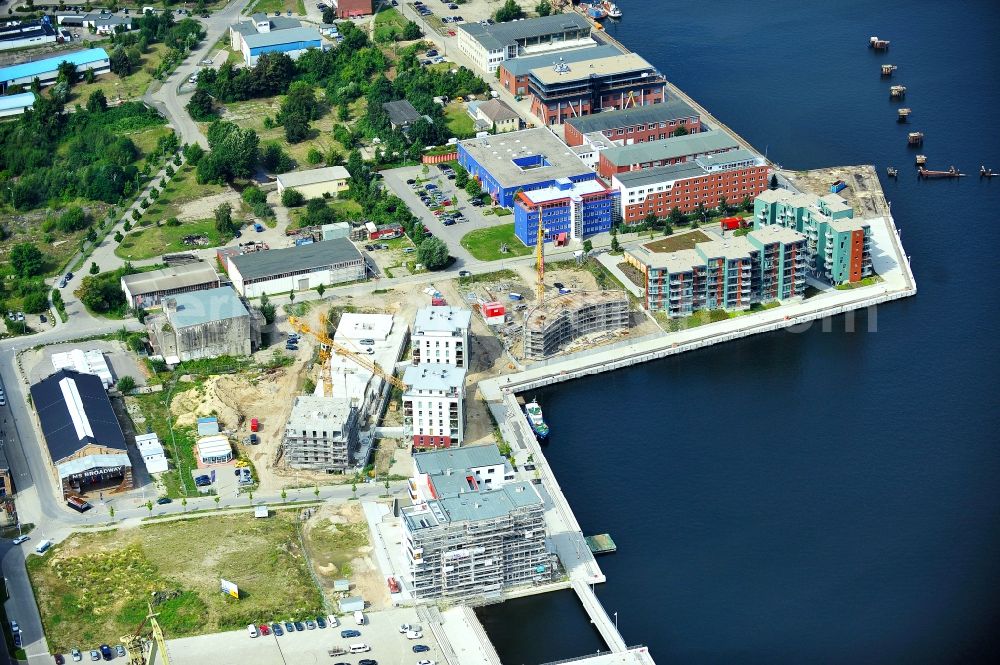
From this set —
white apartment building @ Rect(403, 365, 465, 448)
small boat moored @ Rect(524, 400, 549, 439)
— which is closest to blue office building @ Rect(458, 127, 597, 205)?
small boat moored @ Rect(524, 400, 549, 439)

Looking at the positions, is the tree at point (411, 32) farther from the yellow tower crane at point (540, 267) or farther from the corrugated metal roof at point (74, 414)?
the corrugated metal roof at point (74, 414)

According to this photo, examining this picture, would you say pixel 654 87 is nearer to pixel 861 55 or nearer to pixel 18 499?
pixel 861 55

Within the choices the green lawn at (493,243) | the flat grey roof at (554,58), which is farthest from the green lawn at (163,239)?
the flat grey roof at (554,58)

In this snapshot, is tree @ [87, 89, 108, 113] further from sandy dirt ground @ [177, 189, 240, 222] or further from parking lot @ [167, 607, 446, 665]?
parking lot @ [167, 607, 446, 665]

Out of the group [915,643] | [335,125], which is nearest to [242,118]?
[335,125]

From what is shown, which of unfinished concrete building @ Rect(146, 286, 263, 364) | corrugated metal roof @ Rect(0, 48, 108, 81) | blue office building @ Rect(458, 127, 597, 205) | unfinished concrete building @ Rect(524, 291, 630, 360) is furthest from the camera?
corrugated metal roof @ Rect(0, 48, 108, 81)
